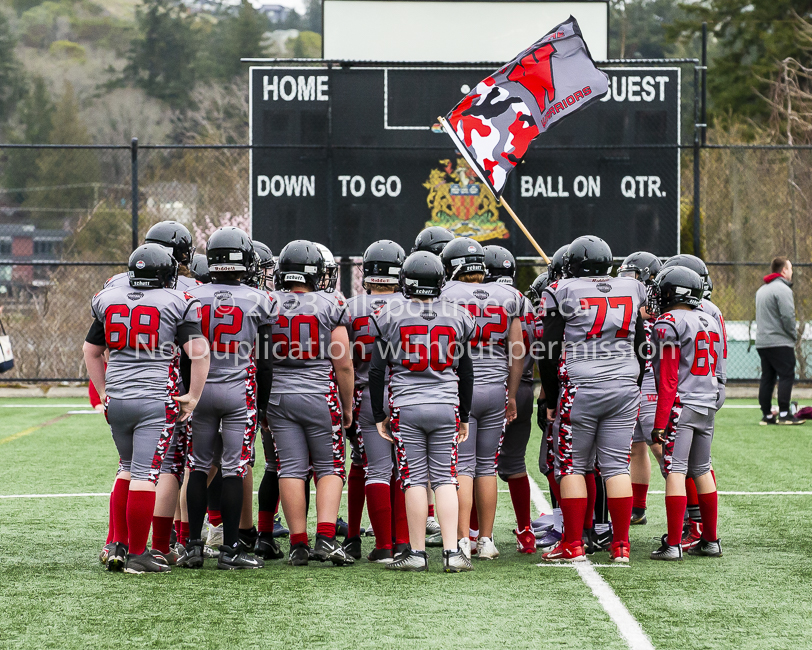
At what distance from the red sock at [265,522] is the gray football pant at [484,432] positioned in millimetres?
1236

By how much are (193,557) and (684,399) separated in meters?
3.09

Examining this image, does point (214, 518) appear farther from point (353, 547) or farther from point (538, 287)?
point (538, 287)

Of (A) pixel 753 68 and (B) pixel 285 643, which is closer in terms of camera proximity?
(B) pixel 285 643

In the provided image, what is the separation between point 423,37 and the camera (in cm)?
1391

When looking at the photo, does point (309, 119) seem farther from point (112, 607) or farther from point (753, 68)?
point (753, 68)

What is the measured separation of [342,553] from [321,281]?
5.39ft

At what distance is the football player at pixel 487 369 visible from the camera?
6297 mm

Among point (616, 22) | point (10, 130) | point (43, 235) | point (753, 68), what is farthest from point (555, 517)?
point (10, 130)

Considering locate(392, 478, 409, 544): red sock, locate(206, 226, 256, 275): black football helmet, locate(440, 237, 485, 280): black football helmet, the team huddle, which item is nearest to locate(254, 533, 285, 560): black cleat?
the team huddle

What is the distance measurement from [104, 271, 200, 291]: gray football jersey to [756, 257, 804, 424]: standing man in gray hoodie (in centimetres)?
772

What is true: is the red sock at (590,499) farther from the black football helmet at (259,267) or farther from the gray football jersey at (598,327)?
the black football helmet at (259,267)

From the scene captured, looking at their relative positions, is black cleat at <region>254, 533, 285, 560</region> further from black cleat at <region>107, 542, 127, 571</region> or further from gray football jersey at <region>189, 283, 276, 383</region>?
gray football jersey at <region>189, 283, 276, 383</region>

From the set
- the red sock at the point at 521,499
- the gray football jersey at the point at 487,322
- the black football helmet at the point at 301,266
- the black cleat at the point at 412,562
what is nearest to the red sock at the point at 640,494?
the red sock at the point at 521,499

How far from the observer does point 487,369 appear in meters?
6.34
